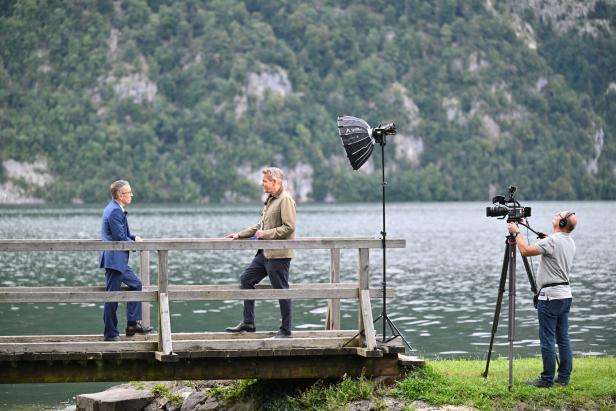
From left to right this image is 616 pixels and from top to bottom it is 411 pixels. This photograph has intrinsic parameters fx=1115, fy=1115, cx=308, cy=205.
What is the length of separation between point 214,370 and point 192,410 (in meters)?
1.25

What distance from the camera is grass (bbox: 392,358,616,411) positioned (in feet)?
38.4

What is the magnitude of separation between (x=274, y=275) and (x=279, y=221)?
2.01 ft

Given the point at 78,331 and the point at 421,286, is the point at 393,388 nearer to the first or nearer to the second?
the point at 78,331

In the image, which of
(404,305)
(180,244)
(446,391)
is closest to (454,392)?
(446,391)

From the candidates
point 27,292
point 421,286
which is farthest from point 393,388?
point 421,286

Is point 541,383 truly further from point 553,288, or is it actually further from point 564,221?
point 564,221

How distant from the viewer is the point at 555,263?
12078 mm

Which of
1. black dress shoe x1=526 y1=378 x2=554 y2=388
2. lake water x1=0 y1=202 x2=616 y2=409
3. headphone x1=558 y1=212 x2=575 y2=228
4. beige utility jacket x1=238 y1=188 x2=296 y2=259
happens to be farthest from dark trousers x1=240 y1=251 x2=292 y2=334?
lake water x1=0 y1=202 x2=616 y2=409

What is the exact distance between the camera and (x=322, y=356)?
41.2 ft

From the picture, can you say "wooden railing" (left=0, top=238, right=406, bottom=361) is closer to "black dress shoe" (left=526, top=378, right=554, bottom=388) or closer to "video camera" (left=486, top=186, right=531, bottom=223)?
"video camera" (left=486, top=186, right=531, bottom=223)

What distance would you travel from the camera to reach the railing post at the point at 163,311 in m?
12.0

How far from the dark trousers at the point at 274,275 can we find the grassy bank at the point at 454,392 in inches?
32.7

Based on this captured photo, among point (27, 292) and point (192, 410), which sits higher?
point (27, 292)

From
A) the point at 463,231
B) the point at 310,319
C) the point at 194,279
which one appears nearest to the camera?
the point at 310,319
